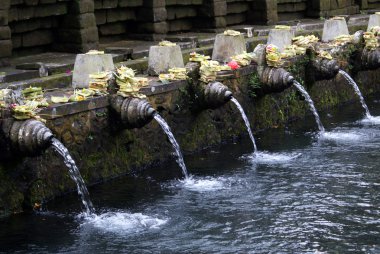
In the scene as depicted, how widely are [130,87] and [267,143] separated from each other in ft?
13.2

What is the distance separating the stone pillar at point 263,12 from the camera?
2795cm

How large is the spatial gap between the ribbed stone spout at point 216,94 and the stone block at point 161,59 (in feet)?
3.47

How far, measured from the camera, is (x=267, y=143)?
18609 millimetres

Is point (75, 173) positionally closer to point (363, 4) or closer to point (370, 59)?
point (370, 59)

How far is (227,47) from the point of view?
66.0ft

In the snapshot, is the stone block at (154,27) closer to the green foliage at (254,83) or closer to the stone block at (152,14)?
the stone block at (152,14)

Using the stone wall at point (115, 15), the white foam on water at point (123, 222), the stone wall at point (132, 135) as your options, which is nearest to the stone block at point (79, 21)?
the stone wall at point (115, 15)

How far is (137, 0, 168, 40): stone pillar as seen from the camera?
23547 mm

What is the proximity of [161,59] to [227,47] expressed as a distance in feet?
8.12

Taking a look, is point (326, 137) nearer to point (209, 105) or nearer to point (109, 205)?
point (209, 105)

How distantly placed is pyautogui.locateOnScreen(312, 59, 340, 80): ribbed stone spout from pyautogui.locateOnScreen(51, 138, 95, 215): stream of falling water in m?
8.45

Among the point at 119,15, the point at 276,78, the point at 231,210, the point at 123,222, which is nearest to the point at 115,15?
the point at 119,15

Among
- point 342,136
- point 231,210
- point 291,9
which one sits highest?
point 291,9

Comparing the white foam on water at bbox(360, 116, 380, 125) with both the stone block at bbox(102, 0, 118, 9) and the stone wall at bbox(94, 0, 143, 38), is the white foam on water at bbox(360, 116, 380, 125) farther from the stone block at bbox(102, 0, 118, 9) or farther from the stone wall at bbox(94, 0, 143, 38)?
the stone block at bbox(102, 0, 118, 9)
